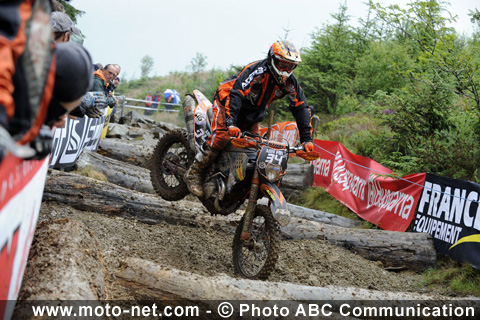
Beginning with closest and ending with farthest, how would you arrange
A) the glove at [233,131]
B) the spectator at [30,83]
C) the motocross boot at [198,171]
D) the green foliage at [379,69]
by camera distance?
the spectator at [30,83], the glove at [233,131], the motocross boot at [198,171], the green foliage at [379,69]

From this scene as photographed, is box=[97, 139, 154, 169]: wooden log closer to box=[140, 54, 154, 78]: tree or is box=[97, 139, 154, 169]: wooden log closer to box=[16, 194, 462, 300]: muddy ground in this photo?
box=[16, 194, 462, 300]: muddy ground

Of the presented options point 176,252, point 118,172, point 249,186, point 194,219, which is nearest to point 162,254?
point 176,252

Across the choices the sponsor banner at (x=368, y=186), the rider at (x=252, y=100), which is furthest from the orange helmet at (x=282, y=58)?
the sponsor banner at (x=368, y=186)

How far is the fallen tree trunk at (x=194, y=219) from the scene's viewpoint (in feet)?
21.5

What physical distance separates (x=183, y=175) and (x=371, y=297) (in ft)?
10.6

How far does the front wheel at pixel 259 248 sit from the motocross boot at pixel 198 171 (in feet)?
2.97

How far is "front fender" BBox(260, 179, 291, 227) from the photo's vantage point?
5055 millimetres

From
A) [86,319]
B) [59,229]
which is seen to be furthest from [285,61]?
[86,319]

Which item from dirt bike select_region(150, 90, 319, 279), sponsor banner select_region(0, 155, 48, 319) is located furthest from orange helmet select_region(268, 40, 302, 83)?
sponsor banner select_region(0, 155, 48, 319)

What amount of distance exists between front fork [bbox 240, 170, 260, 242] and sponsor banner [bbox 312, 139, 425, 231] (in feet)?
12.1

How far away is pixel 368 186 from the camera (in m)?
9.57

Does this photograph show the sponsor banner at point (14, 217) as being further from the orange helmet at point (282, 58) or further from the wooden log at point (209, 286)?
the orange helmet at point (282, 58)

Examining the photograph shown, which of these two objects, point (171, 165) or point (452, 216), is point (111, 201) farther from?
point (452, 216)

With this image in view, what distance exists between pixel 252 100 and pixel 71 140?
388 centimetres
